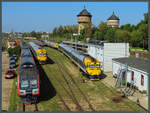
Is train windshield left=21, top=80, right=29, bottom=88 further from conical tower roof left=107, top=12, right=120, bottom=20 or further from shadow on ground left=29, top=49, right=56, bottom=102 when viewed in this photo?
conical tower roof left=107, top=12, right=120, bottom=20

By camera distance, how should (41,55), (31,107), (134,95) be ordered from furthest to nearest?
(41,55), (134,95), (31,107)

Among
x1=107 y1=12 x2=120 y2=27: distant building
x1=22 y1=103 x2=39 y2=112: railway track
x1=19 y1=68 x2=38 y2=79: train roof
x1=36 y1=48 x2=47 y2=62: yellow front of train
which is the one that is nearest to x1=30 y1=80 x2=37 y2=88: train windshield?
x1=19 y1=68 x2=38 y2=79: train roof

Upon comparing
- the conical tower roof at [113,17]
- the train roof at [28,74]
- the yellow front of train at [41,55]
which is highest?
the conical tower roof at [113,17]

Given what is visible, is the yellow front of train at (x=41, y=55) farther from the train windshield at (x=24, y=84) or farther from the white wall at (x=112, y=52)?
the train windshield at (x=24, y=84)

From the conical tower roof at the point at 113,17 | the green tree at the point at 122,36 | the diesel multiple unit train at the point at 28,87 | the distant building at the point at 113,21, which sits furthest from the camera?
the conical tower roof at the point at 113,17

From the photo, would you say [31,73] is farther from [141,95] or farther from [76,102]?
[141,95]

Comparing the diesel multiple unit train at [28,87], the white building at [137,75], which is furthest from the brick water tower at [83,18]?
the diesel multiple unit train at [28,87]

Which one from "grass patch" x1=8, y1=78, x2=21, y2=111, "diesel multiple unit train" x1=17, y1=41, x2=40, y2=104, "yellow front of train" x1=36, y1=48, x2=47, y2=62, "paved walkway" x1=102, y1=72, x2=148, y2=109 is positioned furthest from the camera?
"yellow front of train" x1=36, y1=48, x2=47, y2=62

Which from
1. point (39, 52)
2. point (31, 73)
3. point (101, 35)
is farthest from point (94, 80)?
point (101, 35)

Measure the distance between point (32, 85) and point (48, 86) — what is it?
7375 mm

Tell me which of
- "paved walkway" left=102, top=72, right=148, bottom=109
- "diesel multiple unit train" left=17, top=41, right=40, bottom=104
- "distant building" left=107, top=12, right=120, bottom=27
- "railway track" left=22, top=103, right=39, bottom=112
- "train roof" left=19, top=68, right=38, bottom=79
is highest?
"distant building" left=107, top=12, right=120, bottom=27

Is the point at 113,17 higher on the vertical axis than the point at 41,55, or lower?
higher

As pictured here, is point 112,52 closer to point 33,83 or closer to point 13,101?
point 33,83

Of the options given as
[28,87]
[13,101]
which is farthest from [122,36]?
[28,87]
